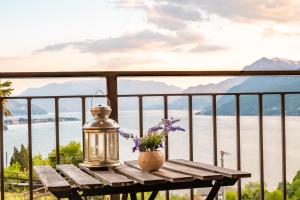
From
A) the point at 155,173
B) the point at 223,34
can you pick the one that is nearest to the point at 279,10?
the point at 223,34

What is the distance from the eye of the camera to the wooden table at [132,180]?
2.35 metres

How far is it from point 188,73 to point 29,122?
105cm

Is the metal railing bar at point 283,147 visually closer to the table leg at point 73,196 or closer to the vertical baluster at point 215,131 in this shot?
the vertical baluster at point 215,131

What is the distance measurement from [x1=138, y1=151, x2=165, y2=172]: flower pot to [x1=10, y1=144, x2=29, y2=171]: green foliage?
184 centimetres

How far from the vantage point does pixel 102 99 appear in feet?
11.2

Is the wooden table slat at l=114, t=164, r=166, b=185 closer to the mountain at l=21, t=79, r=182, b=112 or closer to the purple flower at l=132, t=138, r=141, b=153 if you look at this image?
the purple flower at l=132, t=138, r=141, b=153

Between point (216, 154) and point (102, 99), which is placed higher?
point (102, 99)

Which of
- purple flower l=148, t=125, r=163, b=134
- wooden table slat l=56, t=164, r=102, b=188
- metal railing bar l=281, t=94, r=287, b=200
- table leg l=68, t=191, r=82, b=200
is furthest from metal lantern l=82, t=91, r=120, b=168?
metal railing bar l=281, t=94, r=287, b=200

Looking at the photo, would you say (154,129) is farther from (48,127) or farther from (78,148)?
(48,127)

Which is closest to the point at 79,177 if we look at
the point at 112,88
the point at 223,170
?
the point at 223,170

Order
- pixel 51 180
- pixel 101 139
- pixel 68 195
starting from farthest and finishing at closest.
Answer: pixel 101 139, pixel 51 180, pixel 68 195

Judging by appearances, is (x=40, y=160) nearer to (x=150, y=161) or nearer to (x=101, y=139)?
(x=101, y=139)

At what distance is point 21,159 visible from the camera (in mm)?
4520

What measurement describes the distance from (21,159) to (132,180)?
234 centimetres
